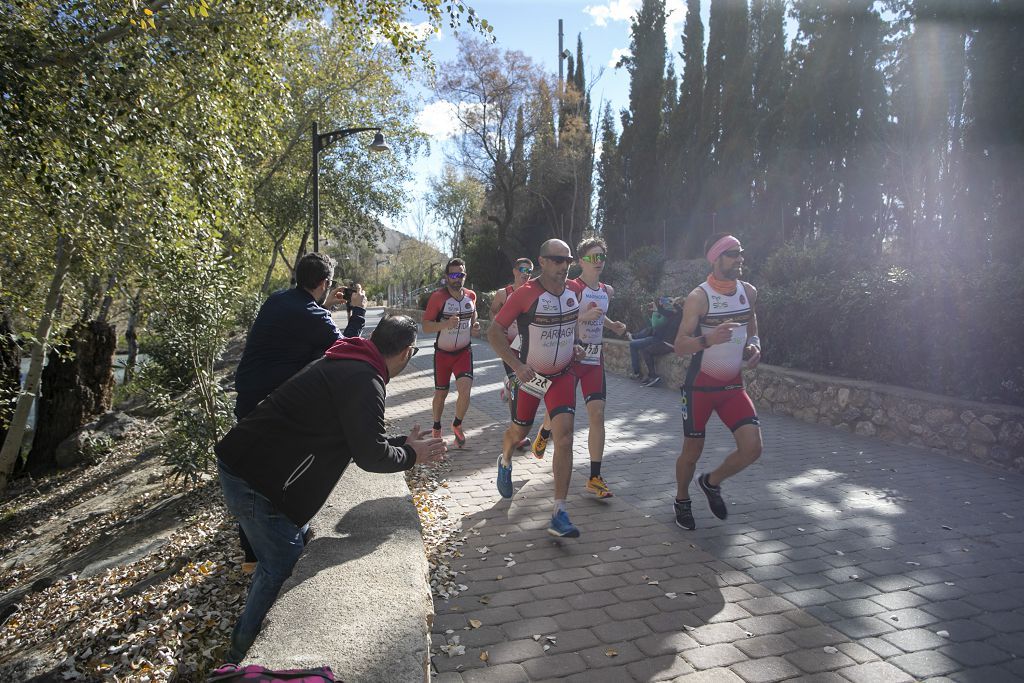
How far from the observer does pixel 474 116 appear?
3112 cm

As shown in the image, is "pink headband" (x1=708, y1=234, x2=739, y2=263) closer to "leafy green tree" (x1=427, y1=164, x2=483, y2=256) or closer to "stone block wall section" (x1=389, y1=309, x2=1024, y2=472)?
"stone block wall section" (x1=389, y1=309, x2=1024, y2=472)

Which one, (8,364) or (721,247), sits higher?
(721,247)

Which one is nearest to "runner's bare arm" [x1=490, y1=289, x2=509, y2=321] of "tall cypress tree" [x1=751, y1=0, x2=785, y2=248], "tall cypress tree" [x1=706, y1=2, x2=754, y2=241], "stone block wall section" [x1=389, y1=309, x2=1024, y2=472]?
"stone block wall section" [x1=389, y1=309, x2=1024, y2=472]

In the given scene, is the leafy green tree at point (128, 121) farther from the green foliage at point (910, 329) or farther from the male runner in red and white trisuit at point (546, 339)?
the green foliage at point (910, 329)

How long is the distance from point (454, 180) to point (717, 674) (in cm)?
4792

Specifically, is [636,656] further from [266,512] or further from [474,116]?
[474,116]

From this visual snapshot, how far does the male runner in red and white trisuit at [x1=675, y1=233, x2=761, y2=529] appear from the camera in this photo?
4867 millimetres

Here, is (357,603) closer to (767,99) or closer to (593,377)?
(593,377)

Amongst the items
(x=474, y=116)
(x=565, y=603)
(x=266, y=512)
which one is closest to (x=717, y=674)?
(x=565, y=603)

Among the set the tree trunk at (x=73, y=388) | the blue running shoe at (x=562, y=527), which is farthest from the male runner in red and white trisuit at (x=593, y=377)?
the tree trunk at (x=73, y=388)

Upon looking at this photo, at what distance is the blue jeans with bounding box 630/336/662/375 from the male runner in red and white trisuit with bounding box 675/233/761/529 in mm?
7504

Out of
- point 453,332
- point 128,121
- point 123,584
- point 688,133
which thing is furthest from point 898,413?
point 688,133

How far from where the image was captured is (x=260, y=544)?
122 inches

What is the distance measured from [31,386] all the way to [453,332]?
834cm
